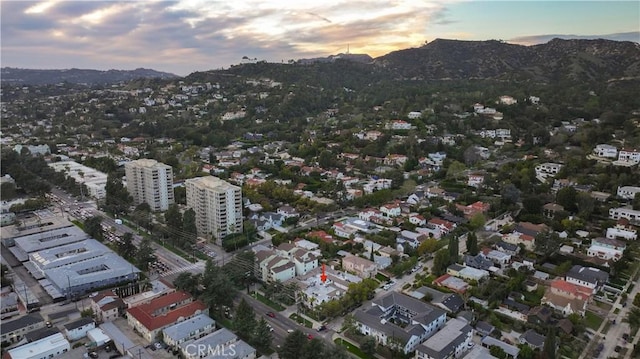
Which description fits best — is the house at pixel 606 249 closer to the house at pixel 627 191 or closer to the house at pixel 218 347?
the house at pixel 627 191

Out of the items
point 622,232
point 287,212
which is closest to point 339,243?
point 287,212

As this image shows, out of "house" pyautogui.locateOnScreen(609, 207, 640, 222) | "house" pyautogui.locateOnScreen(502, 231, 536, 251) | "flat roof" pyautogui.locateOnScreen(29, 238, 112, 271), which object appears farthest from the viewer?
"house" pyautogui.locateOnScreen(609, 207, 640, 222)

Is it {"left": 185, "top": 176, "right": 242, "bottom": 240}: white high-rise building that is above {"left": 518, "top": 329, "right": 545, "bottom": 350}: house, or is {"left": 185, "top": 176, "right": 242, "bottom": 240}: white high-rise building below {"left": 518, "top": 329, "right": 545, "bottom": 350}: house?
above

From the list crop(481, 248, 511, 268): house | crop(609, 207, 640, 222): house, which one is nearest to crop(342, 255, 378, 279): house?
crop(481, 248, 511, 268): house

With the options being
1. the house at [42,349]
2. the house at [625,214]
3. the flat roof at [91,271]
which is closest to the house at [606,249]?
the house at [625,214]

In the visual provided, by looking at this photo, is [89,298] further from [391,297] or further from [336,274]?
[391,297]

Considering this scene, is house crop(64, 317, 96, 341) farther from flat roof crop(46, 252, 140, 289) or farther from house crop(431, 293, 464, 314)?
house crop(431, 293, 464, 314)

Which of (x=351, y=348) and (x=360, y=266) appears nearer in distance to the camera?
(x=351, y=348)

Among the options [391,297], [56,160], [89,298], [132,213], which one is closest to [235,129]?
[56,160]

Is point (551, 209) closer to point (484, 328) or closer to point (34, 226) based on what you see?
point (484, 328)
